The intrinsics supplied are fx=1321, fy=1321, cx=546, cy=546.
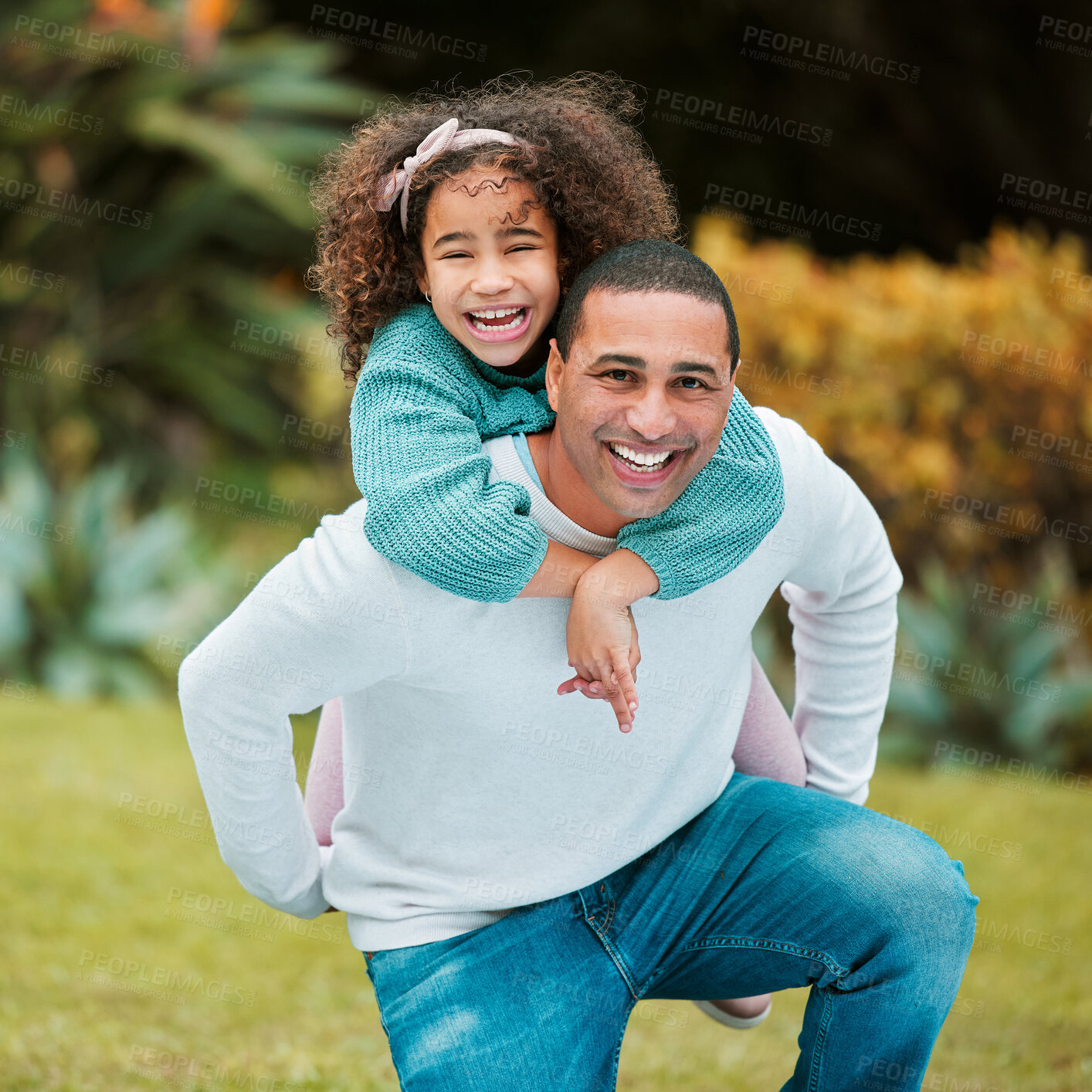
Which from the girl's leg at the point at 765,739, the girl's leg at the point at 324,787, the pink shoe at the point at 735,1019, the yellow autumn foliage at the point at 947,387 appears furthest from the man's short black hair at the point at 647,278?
the yellow autumn foliage at the point at 947,387

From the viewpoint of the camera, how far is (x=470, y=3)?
860 centimetres

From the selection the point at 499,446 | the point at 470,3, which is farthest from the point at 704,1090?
the point at 470,3

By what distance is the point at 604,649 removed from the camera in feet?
6.36

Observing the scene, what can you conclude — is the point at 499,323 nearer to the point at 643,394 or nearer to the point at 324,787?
the point at 643,394

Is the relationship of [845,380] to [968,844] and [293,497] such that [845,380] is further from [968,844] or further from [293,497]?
[293,497]

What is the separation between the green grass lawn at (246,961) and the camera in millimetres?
3248

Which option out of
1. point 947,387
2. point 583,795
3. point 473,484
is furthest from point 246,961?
point 947,387

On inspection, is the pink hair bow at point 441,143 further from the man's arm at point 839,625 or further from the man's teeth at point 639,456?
the man's arm at point 839,625

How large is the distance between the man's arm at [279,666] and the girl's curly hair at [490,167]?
0.45m

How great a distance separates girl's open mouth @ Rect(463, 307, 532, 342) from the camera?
2.14m

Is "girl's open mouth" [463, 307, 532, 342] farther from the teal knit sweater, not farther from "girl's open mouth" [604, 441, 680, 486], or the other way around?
"girl's open mouth" [604, 441, 680, 486]

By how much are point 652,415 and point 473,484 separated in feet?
0.94

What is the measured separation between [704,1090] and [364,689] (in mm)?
1625

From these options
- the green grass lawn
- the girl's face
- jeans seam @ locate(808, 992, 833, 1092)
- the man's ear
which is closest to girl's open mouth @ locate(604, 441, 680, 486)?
the man's ear
